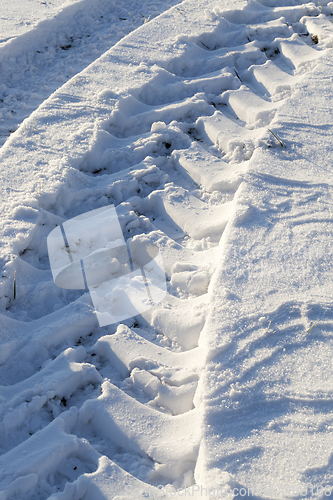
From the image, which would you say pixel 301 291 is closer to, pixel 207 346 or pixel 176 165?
pixel 207 346

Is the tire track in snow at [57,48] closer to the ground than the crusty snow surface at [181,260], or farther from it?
farther from it

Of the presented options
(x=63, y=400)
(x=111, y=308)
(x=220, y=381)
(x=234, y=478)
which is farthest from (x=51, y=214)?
(x=234, y=478)

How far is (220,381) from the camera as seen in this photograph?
59.2 inches

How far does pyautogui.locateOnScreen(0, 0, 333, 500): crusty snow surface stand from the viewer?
1.38 m

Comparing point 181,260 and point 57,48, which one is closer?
point 181,260

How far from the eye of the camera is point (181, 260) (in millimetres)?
2012

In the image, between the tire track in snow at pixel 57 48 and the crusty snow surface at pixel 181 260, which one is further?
the tire track in snow at pixel 57 48

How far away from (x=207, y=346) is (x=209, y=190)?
100cm

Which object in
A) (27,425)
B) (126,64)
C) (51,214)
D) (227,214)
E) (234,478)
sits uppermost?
(126,64)

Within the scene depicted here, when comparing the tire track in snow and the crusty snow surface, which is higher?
the tire track in snow

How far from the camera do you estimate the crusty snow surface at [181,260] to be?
1383 millimetres

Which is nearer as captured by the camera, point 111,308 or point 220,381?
point 220,381

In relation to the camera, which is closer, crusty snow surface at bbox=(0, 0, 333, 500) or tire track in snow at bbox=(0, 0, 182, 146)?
crusty snow surface at bbox=(0, 0, 333, 500)

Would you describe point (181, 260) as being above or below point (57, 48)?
below
